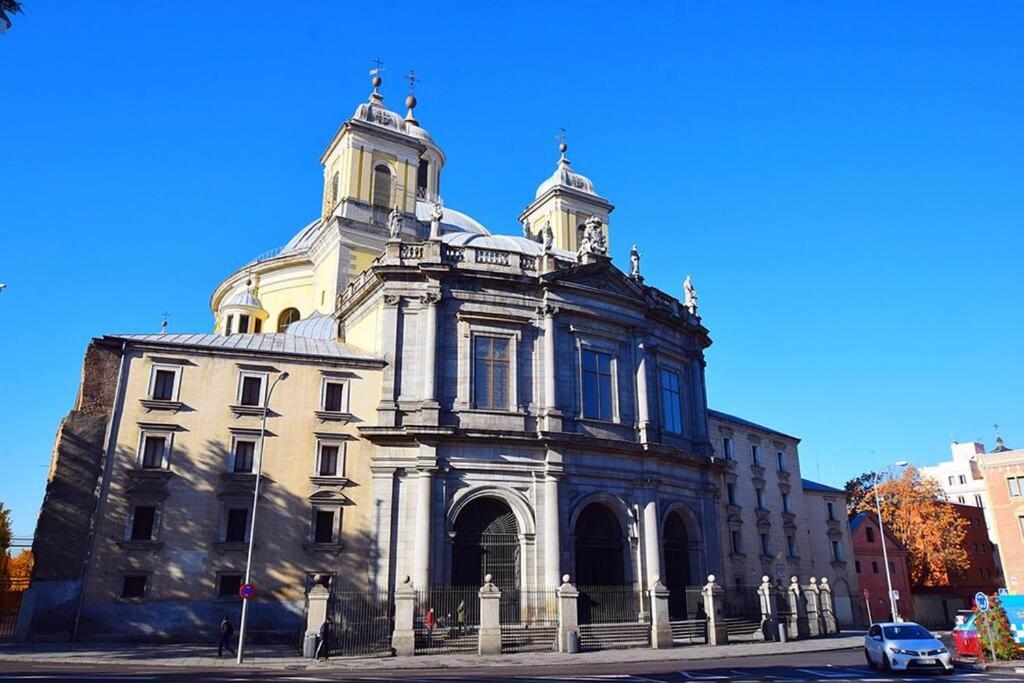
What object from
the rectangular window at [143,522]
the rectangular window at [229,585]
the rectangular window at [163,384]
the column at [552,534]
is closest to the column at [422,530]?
the column at [552,534]

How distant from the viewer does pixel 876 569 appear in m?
54.9

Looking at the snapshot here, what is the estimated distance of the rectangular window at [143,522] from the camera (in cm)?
2842

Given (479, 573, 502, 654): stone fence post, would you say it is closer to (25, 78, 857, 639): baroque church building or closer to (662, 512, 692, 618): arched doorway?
(25, 78, 857, 639): baroque church building

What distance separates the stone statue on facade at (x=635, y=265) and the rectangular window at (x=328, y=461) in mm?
17482

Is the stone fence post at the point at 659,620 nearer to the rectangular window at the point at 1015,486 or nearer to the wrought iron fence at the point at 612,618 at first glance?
the wrought iron fence at the point at 612,618

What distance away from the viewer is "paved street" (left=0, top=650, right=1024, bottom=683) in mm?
17562

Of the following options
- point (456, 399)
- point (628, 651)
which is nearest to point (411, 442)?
point (456, 399)

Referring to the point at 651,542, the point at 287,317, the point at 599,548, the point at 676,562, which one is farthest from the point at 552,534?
the point at 287,317

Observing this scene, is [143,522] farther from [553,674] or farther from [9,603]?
[553,674]

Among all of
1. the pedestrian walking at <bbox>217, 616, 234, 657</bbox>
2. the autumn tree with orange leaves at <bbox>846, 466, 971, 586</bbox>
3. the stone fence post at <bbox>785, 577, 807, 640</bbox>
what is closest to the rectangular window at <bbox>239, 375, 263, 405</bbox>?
the pedestrian walking at <bbox>217, 616, 234, 657</bbox>

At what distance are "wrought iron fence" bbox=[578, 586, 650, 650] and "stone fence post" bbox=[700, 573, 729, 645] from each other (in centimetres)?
264

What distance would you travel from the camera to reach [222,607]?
92.8 feet

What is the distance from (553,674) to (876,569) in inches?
1734

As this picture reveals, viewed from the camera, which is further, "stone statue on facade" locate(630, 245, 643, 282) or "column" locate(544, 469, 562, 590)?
"stone statue on facade" locate(630, 245, 643, 282)
